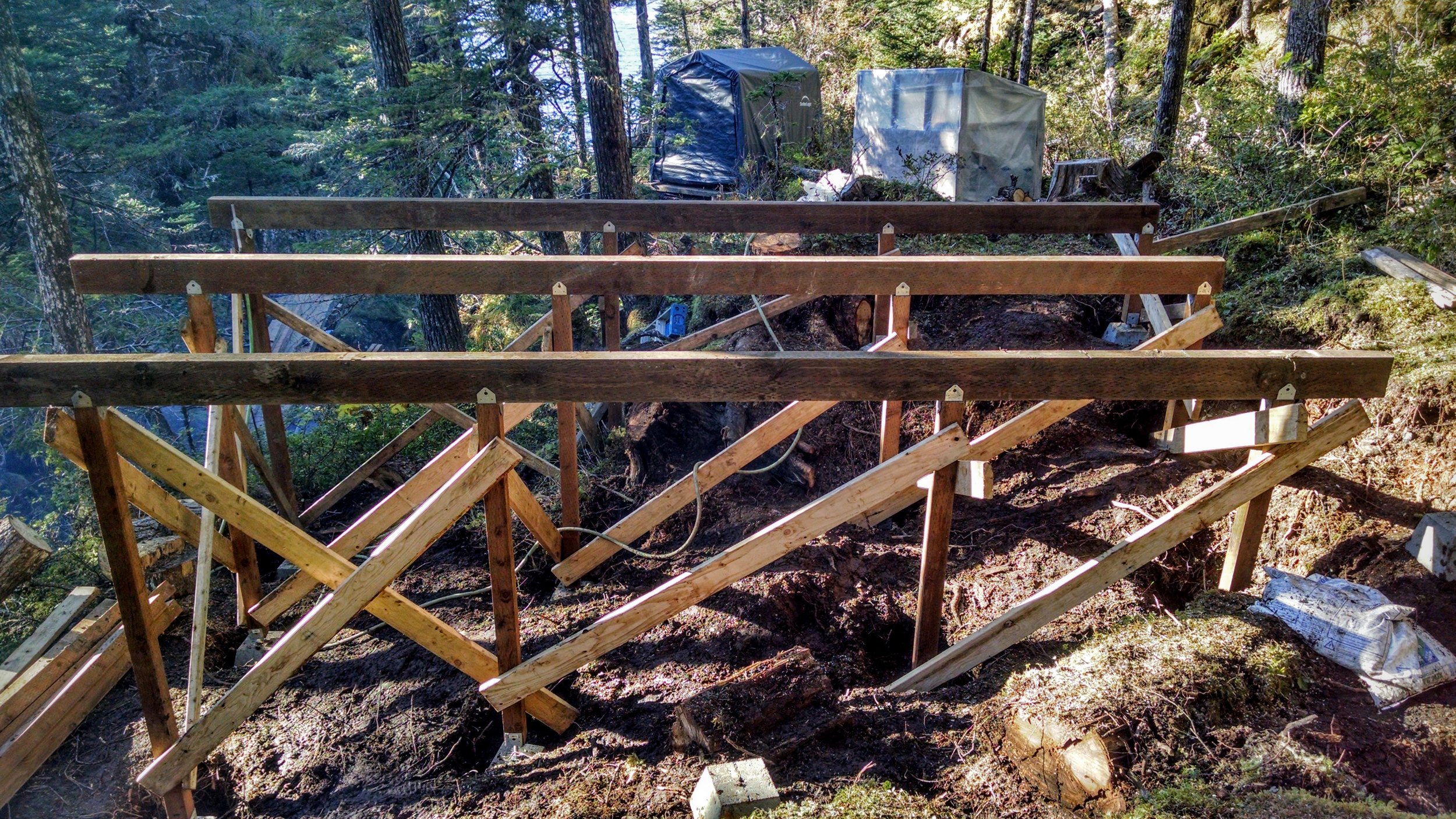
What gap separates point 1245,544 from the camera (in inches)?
135

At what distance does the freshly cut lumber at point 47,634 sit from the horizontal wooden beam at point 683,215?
2.48 m

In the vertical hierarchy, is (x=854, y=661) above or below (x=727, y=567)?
below

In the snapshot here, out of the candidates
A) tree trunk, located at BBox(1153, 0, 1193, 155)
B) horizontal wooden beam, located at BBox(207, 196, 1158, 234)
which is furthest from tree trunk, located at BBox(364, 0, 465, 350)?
→ tree trunk, located at BBox(1153, 0, 1193, 155)

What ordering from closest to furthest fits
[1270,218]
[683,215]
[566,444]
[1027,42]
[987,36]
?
1. [566,444]
2. [683,215]
3. [1270,218]
4. [1027,42]
5. [987,36]

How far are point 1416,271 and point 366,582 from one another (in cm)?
663

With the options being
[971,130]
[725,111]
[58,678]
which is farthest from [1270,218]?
[725,111]

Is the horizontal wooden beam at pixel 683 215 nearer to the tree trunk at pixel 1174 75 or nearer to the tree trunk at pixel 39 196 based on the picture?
the tree trunk at pixel 1174 75

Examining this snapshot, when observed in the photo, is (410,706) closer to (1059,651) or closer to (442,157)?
(1059,651)

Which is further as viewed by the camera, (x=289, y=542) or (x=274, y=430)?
(x=274, y=430)

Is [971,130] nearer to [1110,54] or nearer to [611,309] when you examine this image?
[1110,54]

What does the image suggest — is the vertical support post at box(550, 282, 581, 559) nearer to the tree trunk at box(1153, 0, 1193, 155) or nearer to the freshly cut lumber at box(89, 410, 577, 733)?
the freshly cut lumber at box(89, 410, 577, 733)

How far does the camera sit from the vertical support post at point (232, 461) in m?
4.29

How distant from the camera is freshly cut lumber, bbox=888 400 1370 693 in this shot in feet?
10.3

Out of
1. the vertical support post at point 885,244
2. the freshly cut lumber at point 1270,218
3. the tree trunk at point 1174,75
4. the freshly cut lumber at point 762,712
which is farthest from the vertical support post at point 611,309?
the tree trunk at point 1174,75
